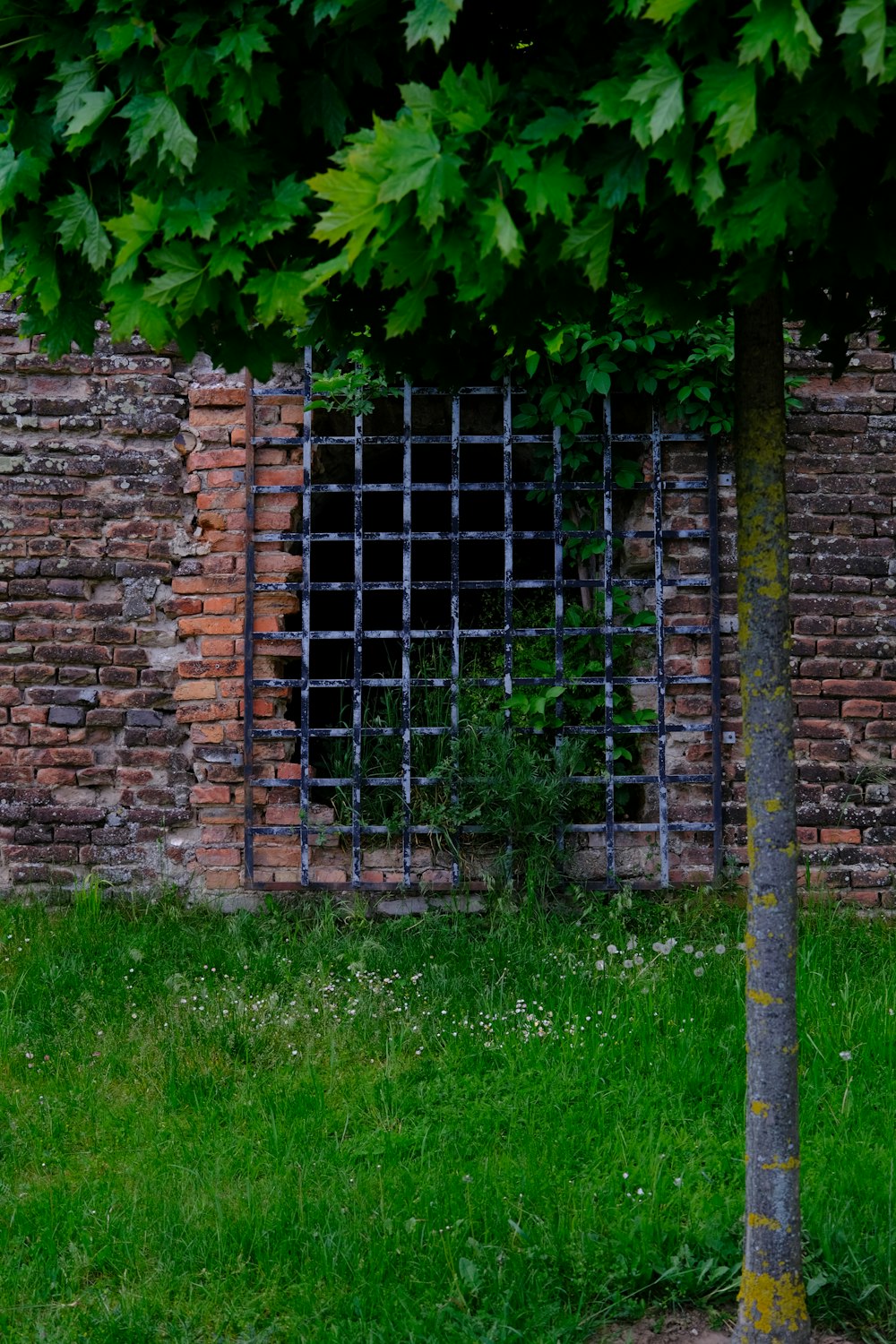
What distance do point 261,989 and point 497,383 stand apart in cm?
266

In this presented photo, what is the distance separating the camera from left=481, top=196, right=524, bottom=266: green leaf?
143 centimetres

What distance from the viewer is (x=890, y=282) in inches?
82.4

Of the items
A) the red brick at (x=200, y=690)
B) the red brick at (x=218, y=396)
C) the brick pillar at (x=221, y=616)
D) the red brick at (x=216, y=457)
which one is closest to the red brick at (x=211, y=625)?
the brick pillar at (x=221, y=616)

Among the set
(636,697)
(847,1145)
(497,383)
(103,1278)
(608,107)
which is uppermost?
(497,383)

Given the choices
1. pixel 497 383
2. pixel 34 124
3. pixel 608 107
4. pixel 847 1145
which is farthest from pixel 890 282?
pixel 497 383

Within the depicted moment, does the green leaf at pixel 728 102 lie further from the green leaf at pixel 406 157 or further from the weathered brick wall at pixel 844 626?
the weathered brick wall at pixel 844 626

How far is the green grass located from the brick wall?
435 mm

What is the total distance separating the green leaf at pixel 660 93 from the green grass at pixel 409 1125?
84.0 inches

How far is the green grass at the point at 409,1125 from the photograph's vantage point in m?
2.25

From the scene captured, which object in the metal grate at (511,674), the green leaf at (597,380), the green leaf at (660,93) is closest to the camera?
the green leaf at (660,93)

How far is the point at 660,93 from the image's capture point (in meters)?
1.45

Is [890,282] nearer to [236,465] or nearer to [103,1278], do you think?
[103,1278]

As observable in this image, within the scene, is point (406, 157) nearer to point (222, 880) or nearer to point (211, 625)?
point (211, 625)

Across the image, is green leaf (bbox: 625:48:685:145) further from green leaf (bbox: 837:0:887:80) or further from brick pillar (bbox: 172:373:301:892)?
brick pillar (bbox: 172:373:301:892)
